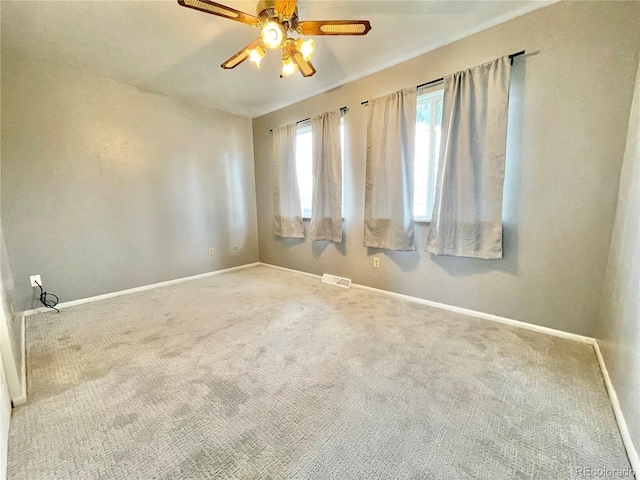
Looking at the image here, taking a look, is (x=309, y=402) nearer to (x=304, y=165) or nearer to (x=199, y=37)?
(x=199, y=37)

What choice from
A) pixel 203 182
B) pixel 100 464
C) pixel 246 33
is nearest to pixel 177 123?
pixel 203 182

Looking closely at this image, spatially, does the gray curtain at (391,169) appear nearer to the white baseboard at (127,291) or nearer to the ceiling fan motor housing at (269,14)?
the ceiling fan motor housing at (269,14)

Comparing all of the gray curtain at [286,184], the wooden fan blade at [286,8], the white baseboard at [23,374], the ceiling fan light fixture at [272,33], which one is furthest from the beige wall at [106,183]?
the wooden fan blade at [286,8]

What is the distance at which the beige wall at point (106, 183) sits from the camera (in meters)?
2.43

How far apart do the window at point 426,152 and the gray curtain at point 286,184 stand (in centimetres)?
167

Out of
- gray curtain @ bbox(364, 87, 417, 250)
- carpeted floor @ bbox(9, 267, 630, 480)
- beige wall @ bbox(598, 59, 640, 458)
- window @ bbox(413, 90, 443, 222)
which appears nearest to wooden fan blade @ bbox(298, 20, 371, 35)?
gray curtain @ bbox(364, 87, 417, 250)

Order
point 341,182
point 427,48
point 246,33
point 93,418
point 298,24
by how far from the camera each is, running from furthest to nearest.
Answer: point 341,182
point 427,48
point 246,33
point 298,24
point 93,418

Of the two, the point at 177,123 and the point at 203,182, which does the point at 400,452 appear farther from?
the point at 177,123

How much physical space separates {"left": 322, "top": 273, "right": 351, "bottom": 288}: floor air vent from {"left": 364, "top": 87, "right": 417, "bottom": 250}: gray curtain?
0.66 metres

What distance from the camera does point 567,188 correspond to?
1845 millimetres

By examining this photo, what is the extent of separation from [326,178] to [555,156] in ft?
7.08

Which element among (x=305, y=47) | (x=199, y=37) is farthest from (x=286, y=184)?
(x=305, y=47)

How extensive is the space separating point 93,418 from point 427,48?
3.59m

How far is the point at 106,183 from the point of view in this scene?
2891 mm
